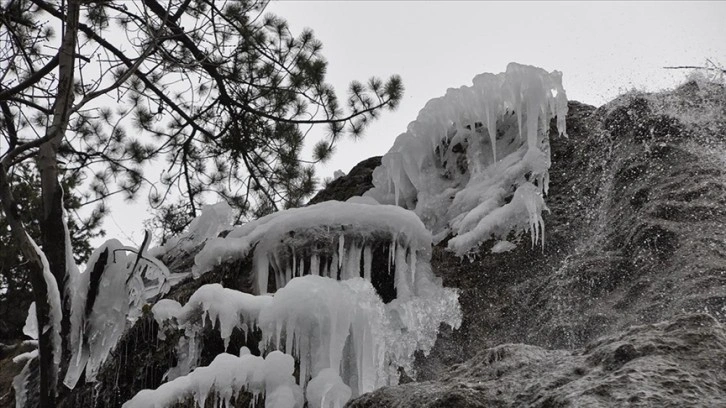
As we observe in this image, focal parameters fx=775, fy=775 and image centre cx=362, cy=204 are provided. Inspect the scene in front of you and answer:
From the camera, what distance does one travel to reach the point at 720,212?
374 centimetres

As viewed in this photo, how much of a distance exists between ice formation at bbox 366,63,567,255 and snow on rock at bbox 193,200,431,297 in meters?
0.33

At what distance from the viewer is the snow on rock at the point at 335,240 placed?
175 inches

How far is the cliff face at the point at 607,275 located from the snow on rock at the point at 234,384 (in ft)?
2.82

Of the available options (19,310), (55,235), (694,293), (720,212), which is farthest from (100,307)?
(19,310)

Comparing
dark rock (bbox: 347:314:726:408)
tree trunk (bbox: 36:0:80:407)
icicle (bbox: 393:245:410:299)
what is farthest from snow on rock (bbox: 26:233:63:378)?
icicle (bbox: 393:245:410:299)

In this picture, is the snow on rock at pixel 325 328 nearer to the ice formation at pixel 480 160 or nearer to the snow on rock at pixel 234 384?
the snow on rock at pixel 234 384

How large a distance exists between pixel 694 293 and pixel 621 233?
2.80 ft

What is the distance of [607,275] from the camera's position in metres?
3.84

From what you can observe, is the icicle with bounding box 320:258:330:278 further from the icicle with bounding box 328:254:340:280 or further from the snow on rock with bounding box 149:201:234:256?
the snow on rock with bounding box 149:201:234:256

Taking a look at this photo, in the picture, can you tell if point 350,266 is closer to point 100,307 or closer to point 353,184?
point 100,307

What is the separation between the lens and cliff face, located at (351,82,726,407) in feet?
6.97

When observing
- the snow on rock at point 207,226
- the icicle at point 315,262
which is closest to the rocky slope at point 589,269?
the icicle at point 315,262

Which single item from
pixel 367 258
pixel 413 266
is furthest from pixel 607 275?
pixel 367 258

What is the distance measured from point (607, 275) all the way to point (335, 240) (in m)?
1.51
